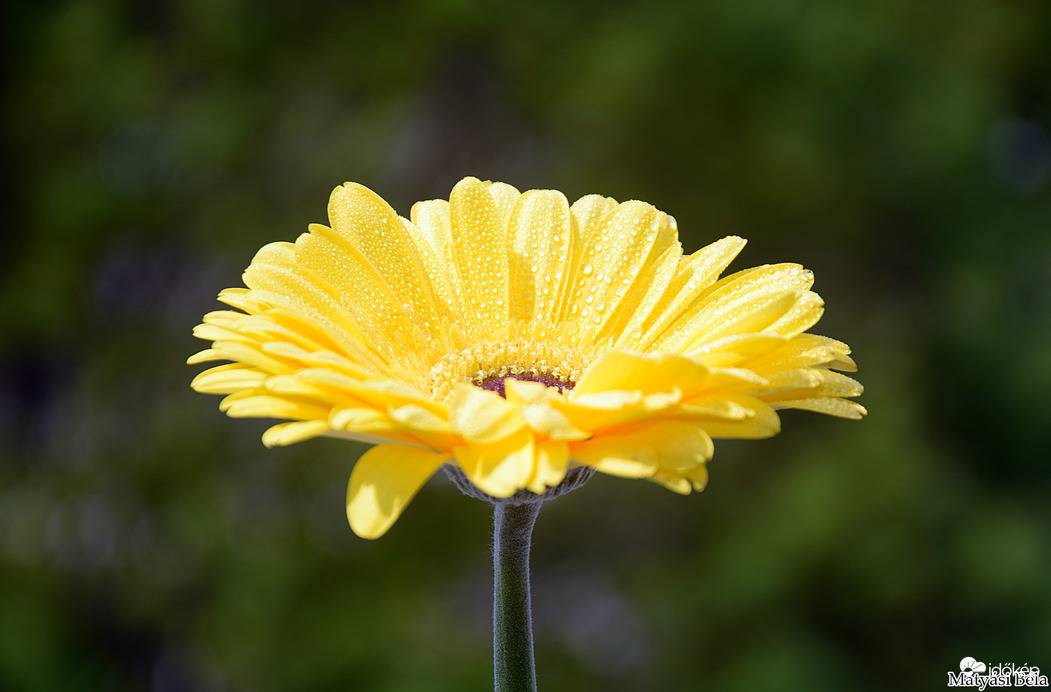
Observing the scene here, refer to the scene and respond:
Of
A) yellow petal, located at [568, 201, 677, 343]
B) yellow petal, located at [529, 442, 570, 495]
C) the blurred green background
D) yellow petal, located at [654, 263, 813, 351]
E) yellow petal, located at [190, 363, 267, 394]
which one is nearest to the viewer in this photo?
yellow petal, located at [529, 442, 570, 495]

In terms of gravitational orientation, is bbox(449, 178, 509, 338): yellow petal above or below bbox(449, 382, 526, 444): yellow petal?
above

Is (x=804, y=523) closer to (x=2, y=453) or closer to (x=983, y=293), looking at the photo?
(x=983, y=293)

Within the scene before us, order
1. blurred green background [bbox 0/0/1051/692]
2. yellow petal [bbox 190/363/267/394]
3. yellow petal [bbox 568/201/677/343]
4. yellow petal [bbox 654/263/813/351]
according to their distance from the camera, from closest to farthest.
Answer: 1. yellow petal [bbox 190/363/267/394]
2. yellow petal [bbox 654/263/813/351]
3. yellow petal [bbox 568/201/677/343]
4. blurred green background [bbox 0/0/1051/692]

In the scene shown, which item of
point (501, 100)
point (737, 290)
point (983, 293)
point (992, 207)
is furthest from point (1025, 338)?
point (737, 290)

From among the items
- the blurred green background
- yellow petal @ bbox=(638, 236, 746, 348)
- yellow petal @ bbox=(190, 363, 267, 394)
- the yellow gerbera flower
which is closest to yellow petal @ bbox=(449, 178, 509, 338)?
the yellow gerbera flower

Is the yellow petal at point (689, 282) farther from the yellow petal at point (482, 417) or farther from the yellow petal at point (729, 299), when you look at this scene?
the yellow petal at point (482, 417)

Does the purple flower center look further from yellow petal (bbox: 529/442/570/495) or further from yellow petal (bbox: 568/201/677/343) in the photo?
Answer: yellow petal (bbox: 529/442/570/495)
